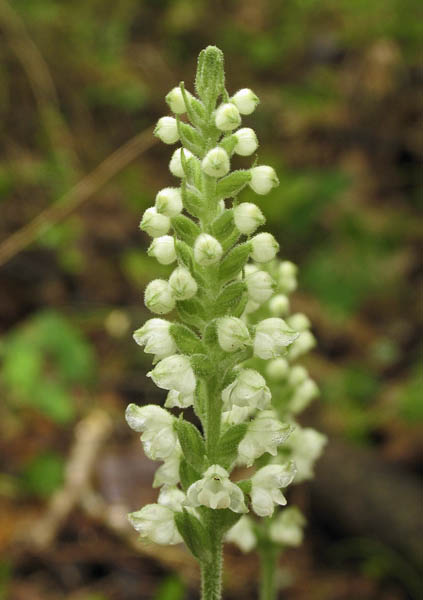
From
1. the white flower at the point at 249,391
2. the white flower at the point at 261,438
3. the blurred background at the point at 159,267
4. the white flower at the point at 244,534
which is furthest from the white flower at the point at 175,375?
the blurred background at the point at 159,267

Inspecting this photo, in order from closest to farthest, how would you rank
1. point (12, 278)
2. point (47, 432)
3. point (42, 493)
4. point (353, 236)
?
1. point (42, 493)
2. point (47, 432)
3. point (12, 278)
4. point (353, 236)

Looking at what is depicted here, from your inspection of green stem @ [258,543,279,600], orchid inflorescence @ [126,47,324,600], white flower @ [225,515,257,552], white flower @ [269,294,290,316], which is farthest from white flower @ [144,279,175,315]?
green stem @ [258,543,279,600]

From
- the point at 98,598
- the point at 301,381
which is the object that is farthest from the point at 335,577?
the point at 301,381

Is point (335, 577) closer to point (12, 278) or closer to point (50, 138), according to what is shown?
point (12, 278)

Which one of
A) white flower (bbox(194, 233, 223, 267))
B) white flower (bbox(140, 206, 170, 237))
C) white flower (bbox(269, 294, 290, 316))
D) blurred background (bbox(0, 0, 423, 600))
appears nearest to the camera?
white flower (bbox(194, 233, 223, 267))

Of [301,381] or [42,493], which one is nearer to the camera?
[301,381]

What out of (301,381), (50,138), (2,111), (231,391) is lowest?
(231,391)

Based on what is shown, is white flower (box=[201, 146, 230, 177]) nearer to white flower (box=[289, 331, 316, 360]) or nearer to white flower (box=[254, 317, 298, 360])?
white flower (box=[254, 317, 298, 360])
